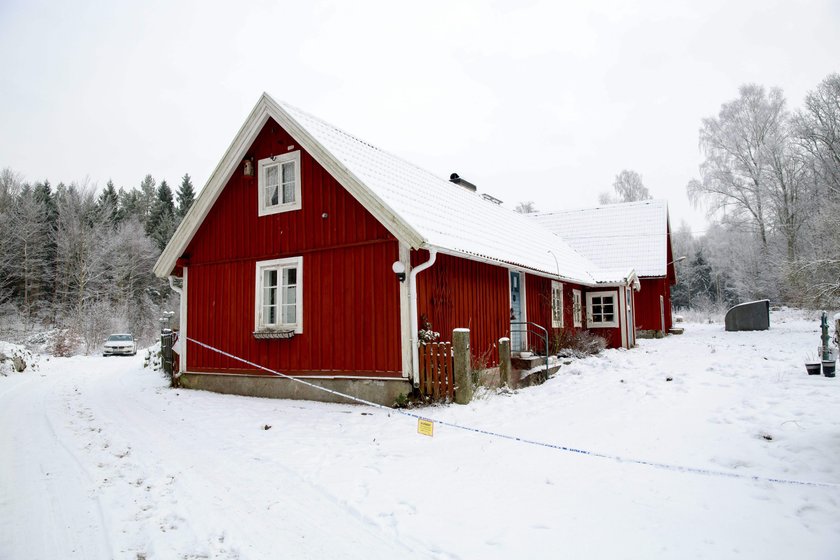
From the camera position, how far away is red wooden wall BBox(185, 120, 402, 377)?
913 cm

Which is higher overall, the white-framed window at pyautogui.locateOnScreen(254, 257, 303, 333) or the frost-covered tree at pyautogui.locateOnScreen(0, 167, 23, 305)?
the frost-covered tree at pyautogui.locateOnScreen(0, 167, 23, 305)

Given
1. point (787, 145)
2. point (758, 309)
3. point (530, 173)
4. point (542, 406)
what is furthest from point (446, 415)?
point (530, 173)

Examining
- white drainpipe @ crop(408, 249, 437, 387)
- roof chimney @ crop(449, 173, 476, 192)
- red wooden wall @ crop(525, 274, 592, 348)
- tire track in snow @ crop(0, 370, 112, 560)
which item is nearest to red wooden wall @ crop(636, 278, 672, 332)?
red wooden wall @ crop(525, 274, 592, 348)

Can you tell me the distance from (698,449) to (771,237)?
32976mm

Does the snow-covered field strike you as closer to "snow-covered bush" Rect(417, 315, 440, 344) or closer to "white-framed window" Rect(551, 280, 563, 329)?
"snow-covered bush" Rect(417, 315, 440, 344)

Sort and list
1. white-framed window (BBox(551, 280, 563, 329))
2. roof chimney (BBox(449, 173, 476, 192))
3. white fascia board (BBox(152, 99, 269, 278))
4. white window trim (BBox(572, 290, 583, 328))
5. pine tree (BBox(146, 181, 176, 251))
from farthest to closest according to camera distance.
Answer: pine tree (BBox(146, 181, 176, 251)) < roof chimney (BBox(449, 173, 476, 192)) < white window trim (BBox(572, 290, 583, 328)) < white-framed window (BBox(551, 280, 563, 329)) < white fascia board (BBox(152, 99, 269, 278))

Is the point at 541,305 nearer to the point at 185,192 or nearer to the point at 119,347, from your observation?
the point at 119,347

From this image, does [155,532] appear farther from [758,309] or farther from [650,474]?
[758,309]

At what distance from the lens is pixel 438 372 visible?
8477mm

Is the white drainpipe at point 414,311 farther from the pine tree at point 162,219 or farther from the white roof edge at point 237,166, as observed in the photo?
the pine tree at point 162,219

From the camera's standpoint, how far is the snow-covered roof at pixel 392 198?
29.1 feet

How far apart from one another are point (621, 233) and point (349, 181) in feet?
64.7

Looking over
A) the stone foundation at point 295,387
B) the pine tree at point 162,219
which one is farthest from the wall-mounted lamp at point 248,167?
the pine tree at point 162,219

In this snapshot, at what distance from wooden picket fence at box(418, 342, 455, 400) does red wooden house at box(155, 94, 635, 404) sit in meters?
0.28
